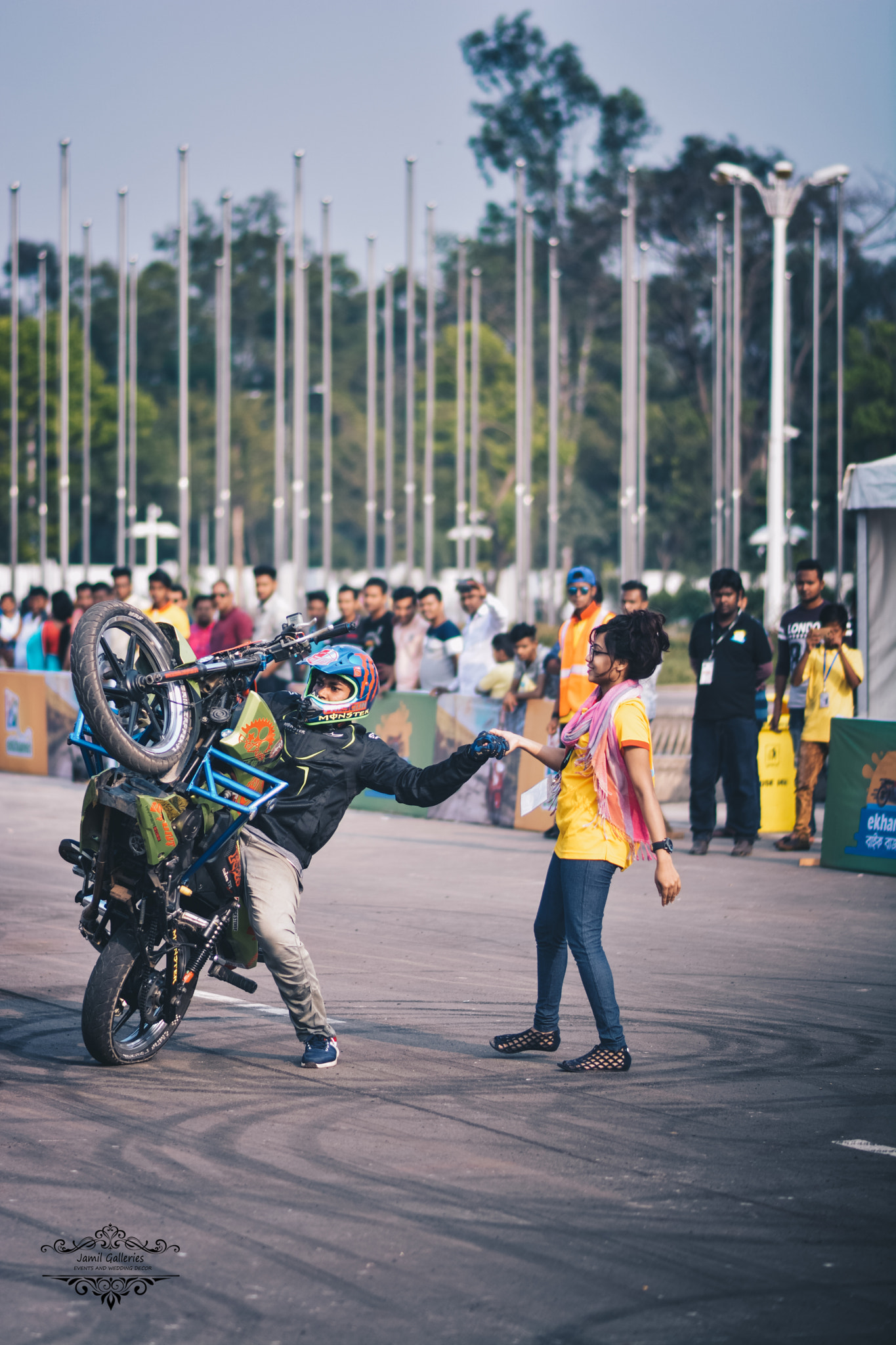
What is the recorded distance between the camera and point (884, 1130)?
544cm

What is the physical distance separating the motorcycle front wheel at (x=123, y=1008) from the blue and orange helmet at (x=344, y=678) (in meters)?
1.12

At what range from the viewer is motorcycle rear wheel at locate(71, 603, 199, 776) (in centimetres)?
600

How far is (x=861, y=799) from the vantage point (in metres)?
11.4

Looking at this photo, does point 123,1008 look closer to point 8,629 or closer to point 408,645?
point 408,645

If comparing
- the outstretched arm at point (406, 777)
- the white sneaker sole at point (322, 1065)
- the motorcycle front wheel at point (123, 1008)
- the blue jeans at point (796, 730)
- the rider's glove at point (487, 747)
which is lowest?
the white sneaker sole at point (322, 1065)

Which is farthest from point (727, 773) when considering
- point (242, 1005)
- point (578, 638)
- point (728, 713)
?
point (242, 1005)

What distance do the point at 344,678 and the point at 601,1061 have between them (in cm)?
179

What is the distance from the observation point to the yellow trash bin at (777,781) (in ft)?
41.9

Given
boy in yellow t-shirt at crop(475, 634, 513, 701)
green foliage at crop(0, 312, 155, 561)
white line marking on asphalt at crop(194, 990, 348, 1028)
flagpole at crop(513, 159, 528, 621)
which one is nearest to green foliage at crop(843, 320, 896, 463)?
flagpole at crop(513, 159, 528, 621)

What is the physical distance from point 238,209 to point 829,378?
159ft

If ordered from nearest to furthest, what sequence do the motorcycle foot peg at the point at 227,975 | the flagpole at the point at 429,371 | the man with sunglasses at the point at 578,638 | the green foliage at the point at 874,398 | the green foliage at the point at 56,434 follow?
the motorcycle foot peg at the point at 227,975
the man with sunglasses at the point at 578,638
the flagpole at the point at 429,371
the green foliage at the point at 874,398
the green foliage at the point at 56,434

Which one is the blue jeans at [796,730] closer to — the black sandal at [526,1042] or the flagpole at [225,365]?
the black sandal at [526,1042]

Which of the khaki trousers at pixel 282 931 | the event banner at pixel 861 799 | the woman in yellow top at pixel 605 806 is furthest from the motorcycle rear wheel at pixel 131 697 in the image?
the event banner at pixel 861 799

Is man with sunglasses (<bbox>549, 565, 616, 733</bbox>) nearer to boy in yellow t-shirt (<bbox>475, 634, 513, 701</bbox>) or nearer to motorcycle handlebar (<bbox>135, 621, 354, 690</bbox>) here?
boy in yellow t-shirt (<bbox>475, 634, 513, 701</bbox>)
